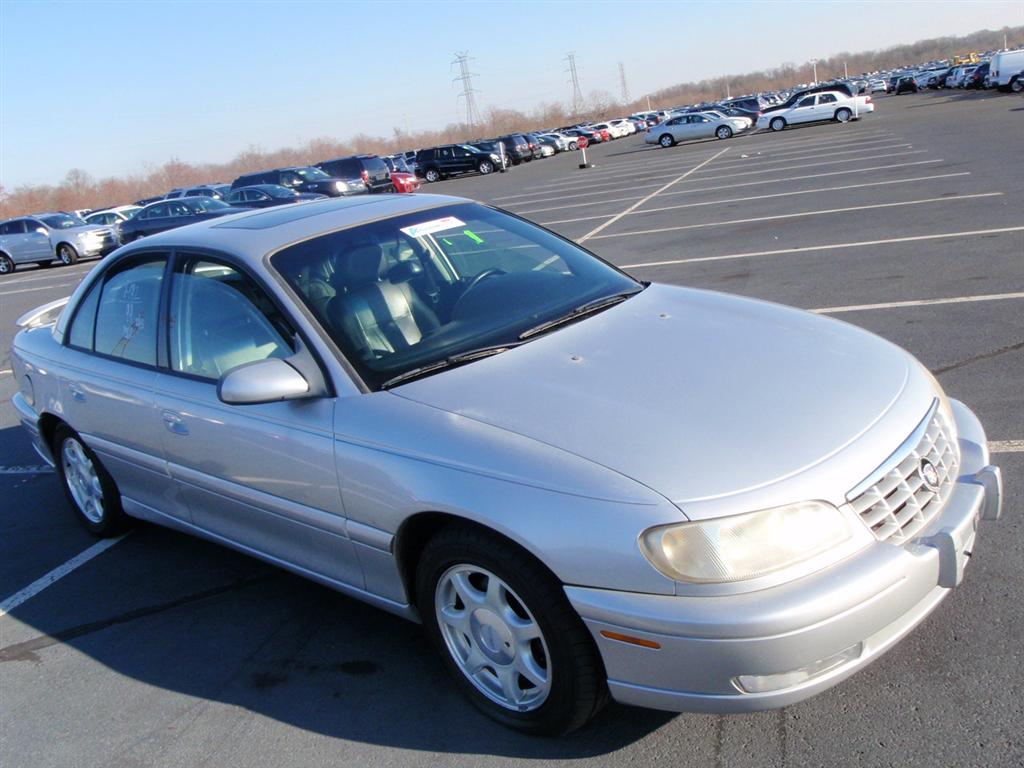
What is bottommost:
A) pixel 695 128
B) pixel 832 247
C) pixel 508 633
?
pixel 832 247

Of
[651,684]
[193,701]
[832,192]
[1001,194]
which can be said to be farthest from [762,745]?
[832,192]

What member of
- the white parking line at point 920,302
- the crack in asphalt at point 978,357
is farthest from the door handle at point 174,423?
the white parking line at point 920,302

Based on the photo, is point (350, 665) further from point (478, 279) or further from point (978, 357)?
point (978, 357)

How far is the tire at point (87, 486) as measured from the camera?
479 centimetres

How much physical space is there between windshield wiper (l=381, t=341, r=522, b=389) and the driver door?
235 millimetres

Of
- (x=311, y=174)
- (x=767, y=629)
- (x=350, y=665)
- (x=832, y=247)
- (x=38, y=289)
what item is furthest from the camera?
(x=311, y=174)

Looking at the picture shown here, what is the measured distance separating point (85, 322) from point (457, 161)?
41.7m

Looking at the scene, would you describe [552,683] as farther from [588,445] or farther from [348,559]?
[348,559]

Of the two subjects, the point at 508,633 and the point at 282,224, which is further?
the point at 282,224

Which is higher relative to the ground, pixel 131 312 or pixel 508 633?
pixel 131 312

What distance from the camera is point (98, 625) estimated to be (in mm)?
4133

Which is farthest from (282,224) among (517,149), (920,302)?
(517,149)

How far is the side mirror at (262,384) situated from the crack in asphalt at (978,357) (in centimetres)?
415

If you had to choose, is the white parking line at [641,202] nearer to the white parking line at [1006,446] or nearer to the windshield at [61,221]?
the white parking line at [1006,446]
